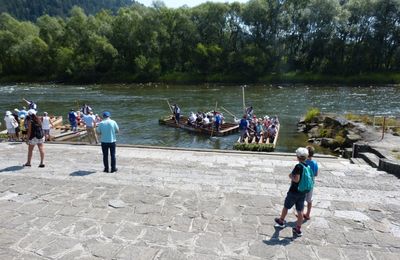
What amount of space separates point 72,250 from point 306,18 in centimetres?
6859

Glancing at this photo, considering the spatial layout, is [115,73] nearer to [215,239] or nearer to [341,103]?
[341,103]

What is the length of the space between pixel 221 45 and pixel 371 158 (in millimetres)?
66513

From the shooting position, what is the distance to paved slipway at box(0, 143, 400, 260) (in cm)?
592

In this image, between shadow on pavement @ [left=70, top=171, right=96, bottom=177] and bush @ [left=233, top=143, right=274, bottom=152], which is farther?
bush @ [left=233, top=143, right=274, bottom=152]

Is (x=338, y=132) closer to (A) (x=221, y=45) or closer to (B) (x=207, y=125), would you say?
(B) (x=207, y=125)

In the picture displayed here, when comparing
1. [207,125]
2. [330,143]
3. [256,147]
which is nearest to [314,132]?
[330,143]

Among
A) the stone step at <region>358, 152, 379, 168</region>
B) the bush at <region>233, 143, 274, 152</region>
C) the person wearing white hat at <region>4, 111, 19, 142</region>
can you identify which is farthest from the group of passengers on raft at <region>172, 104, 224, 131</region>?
the stone step at <region>358, 152, 379, 168</region>

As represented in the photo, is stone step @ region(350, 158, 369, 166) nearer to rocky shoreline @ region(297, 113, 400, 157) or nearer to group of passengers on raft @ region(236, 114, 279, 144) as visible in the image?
rocky shoreline @ region(297, 113, 400, 157)

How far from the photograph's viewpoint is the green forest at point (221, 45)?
214 ft

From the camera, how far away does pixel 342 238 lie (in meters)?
6.29

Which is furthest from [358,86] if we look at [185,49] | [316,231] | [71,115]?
[316,231]

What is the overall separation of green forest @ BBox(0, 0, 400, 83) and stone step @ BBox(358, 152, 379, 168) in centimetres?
5521

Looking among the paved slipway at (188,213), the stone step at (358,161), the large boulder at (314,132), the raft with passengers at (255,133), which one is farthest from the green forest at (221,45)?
the paved slipway at (188,213)

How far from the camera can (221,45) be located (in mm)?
75625
